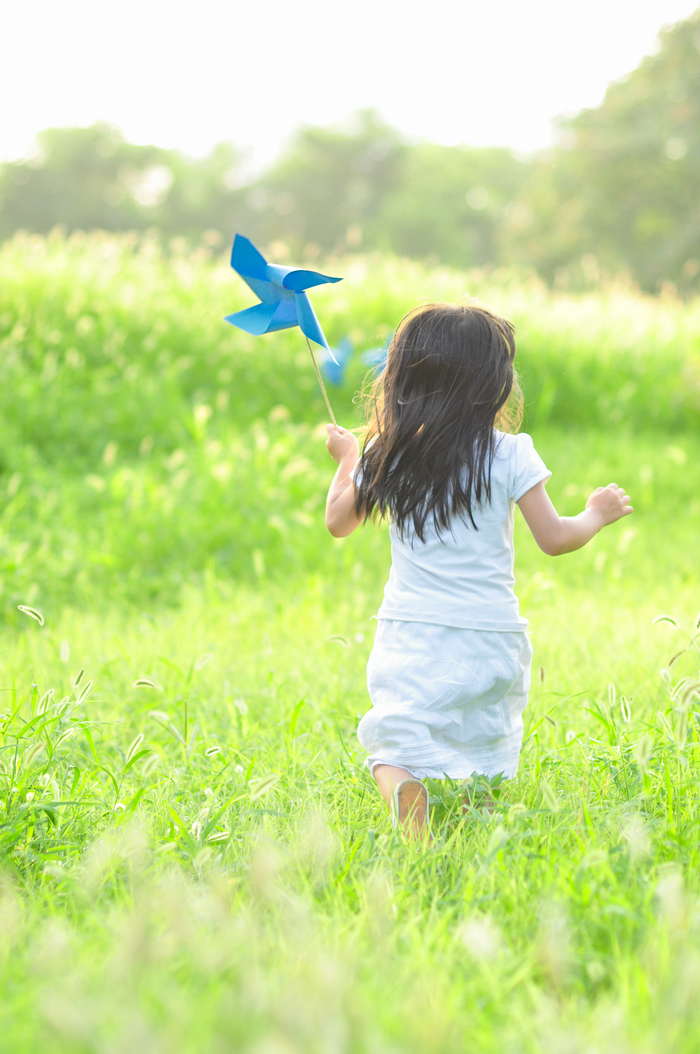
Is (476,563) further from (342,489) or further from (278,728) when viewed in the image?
(278,728)

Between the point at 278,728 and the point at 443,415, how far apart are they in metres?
1.22

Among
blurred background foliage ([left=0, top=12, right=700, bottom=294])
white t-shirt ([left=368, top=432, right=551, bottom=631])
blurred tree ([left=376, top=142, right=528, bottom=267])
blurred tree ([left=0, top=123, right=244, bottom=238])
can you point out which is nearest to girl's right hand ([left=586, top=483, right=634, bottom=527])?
white t-shirt ([left=368, top=432, right=551, bottom=631])

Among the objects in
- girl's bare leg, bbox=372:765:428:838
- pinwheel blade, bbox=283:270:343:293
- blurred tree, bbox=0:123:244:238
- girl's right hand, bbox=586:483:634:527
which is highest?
blurred tree, bbox=0:123:244:238

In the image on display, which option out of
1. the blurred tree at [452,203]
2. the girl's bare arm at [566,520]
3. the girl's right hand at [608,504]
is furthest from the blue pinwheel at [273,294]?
the blurred tree at [452,203]

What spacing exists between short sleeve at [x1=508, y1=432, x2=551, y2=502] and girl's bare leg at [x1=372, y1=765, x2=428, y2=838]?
725 millimetres

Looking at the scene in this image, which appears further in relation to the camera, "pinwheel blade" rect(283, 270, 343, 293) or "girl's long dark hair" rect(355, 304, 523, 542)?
"pinwheel blade" rect(283, 270, 343, 293)

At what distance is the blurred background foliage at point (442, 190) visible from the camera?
1078 inches

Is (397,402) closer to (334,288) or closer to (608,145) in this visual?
(334,288)

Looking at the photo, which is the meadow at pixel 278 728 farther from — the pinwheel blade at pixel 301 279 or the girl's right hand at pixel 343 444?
the pinwheel blade at pixel 301 279

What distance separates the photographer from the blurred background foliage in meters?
27.4

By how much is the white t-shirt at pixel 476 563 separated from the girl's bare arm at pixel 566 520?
0.13ft

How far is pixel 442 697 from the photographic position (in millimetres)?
2119

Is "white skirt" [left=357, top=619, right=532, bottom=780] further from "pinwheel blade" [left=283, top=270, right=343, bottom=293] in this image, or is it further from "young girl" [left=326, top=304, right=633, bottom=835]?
"pinwheel blade" [left=283, top=270, right=343, bottom=293]

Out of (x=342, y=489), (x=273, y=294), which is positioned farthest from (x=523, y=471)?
(x=273, y=294)
